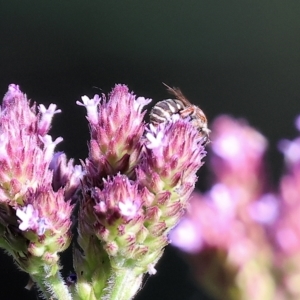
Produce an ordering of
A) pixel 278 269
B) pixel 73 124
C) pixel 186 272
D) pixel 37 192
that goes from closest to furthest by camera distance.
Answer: pixel 37 192, pixel 278 269, pixel 186 272, pixel 73 124

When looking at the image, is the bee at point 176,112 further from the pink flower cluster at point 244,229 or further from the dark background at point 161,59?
the dark background at point 161,59

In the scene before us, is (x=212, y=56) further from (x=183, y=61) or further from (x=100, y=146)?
(x=100, y=146)

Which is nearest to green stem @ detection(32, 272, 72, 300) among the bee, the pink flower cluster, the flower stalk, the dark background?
the flower stalk

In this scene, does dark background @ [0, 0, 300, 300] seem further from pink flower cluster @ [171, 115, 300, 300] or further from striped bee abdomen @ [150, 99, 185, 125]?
striped bee abdomen @ [150, 99, 185, 125]

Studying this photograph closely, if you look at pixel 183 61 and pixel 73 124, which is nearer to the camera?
pixel 183 61

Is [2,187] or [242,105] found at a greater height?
[242,105]

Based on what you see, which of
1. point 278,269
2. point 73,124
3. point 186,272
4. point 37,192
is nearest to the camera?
point 37,192

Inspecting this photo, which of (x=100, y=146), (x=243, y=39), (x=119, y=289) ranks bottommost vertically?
(x=119, y=289)

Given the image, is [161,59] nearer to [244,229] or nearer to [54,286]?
[244,229]

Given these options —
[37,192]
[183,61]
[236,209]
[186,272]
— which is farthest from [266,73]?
[37,192]

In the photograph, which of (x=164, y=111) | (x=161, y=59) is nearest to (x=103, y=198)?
(x=164, y=111)
